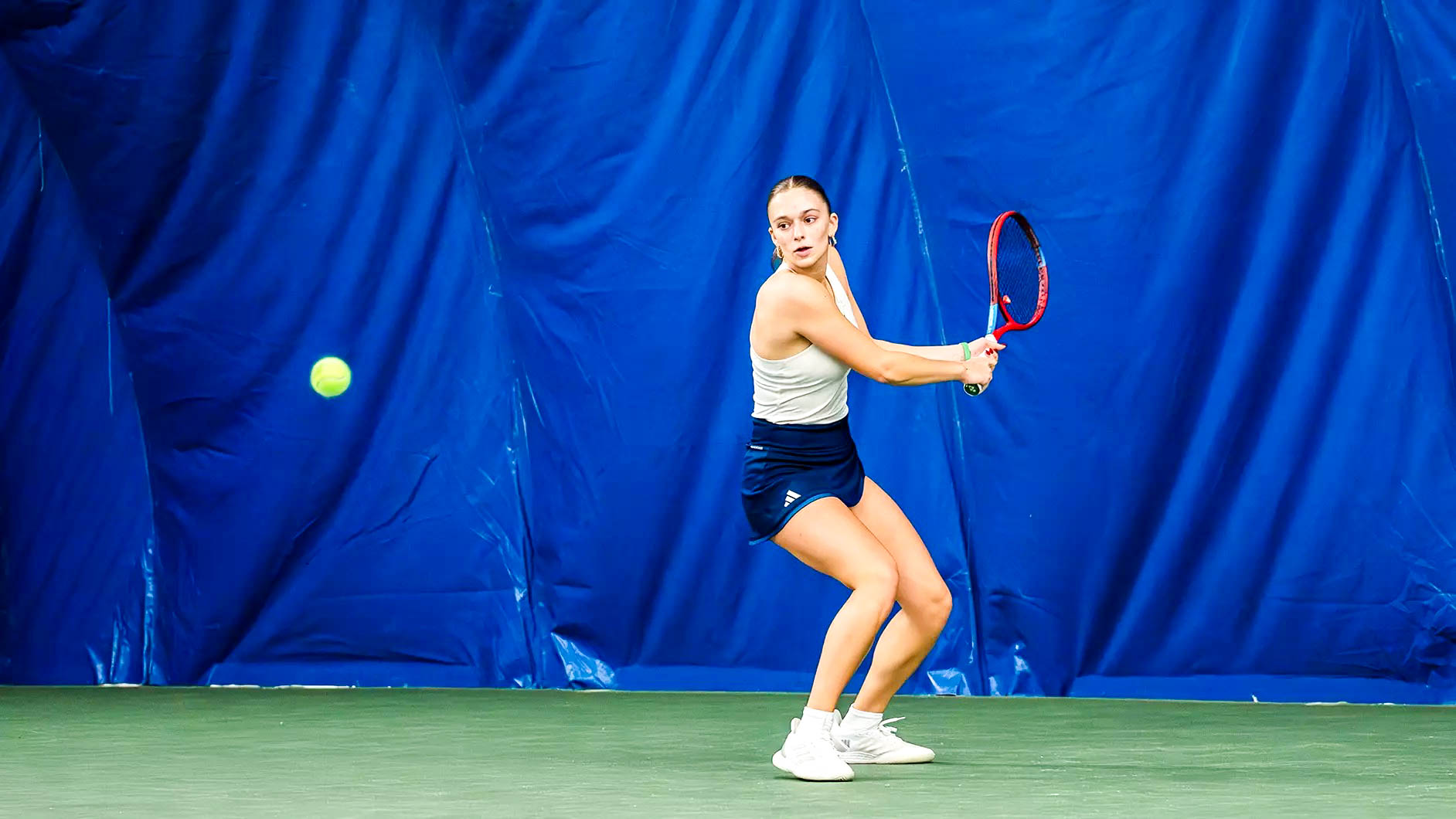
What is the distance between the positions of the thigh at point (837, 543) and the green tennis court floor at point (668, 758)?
516 mm

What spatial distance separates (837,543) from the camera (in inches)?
181

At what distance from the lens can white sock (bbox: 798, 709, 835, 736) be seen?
178 inches

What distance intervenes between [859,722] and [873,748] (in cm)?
8

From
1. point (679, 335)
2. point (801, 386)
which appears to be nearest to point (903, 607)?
point (801, 386)

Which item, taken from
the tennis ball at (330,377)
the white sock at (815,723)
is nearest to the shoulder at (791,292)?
the white sock at (815,723)

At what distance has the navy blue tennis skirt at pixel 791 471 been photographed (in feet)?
15.5

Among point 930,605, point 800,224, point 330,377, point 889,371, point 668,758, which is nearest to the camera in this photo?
point 889,371

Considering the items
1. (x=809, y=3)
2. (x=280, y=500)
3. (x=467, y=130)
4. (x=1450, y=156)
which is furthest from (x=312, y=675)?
(x=1450, y=156)

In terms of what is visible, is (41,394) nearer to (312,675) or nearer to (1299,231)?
(312,675)

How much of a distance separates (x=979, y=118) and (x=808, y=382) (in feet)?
8.67

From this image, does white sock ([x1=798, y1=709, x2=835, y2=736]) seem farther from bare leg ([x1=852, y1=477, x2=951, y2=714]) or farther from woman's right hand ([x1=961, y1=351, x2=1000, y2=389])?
woman's right hand ([x1=961, y1=351, x2=1000, y2=389])

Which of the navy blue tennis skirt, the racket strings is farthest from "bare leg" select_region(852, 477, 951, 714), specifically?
the racket strings

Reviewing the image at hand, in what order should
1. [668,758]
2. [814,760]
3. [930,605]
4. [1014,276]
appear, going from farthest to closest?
[1014,276]
[668,758]
[930,605]
[814,760]

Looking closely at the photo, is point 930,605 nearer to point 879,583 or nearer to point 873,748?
point 879,583
